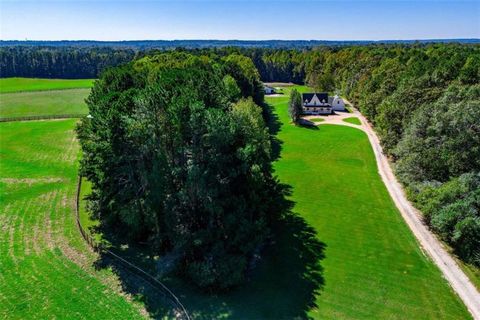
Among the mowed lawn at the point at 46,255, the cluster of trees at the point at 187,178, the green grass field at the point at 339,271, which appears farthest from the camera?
the cluster of trees at the point at 187,178

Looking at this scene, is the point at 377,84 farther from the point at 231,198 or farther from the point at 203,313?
the point at 203,313

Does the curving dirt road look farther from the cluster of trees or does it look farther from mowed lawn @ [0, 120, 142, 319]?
mowed lawn @ [0, 120, 142, 319]

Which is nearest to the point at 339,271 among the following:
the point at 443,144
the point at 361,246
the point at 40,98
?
the point at 361,246

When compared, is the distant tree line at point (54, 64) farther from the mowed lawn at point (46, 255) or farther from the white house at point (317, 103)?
the mowed lawn at point (46, 255)

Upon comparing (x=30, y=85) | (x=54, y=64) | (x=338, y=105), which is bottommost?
(x=338, y=105)

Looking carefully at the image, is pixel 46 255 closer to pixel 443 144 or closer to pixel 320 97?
pixel 443 144

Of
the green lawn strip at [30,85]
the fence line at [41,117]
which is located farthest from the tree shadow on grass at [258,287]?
the green lawn strip at [30,85]

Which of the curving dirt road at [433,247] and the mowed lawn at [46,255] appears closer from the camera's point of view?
the mowed lawn at [46,255]
